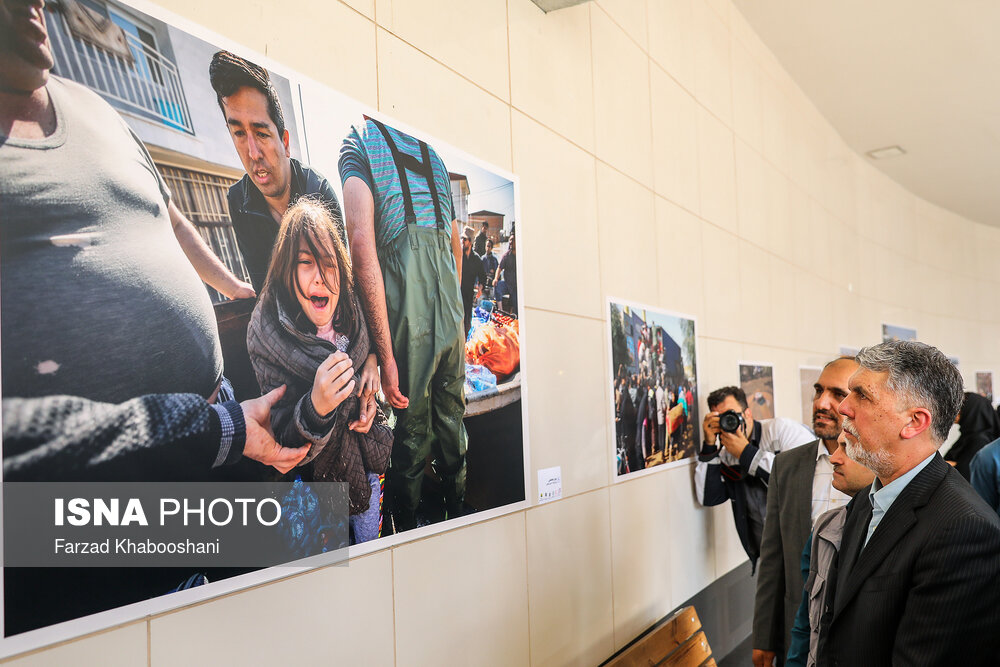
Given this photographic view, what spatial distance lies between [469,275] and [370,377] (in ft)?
2.21

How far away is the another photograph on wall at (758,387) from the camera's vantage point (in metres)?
5.57

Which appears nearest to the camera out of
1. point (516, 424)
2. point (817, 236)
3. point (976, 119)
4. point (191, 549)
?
point (191, 549)

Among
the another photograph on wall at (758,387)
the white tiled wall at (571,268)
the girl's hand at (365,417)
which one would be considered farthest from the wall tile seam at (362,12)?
the another photograph on wall at (758,387)

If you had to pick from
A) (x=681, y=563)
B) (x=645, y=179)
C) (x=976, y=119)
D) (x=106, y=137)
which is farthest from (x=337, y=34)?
(x=976, y=119)

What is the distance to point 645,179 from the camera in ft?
13.9

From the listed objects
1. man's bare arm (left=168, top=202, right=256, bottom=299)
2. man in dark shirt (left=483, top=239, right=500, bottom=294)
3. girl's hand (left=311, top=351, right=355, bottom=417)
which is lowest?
girl's hand (left=311, top=351, right=355, bottom=417)

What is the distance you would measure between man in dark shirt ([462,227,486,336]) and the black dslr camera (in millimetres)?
2376

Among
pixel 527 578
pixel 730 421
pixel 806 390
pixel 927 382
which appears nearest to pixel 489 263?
pixel 527 578

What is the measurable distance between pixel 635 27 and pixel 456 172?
7.55 feet

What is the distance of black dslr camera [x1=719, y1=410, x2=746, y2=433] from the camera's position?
4391 millimetres

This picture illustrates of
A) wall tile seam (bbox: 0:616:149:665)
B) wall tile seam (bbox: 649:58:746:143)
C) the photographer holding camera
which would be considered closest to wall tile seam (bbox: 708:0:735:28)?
wall tile seam (bbox: 649:58:746:143)

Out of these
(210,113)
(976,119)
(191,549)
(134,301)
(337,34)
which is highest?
→ (976,119)

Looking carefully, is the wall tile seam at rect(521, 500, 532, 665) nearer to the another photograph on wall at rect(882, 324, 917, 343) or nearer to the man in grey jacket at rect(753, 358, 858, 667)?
the man in grey jacket at rect(753, 358, 858, 667)

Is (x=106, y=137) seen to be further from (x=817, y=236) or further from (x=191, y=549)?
(x=817, y=236)
